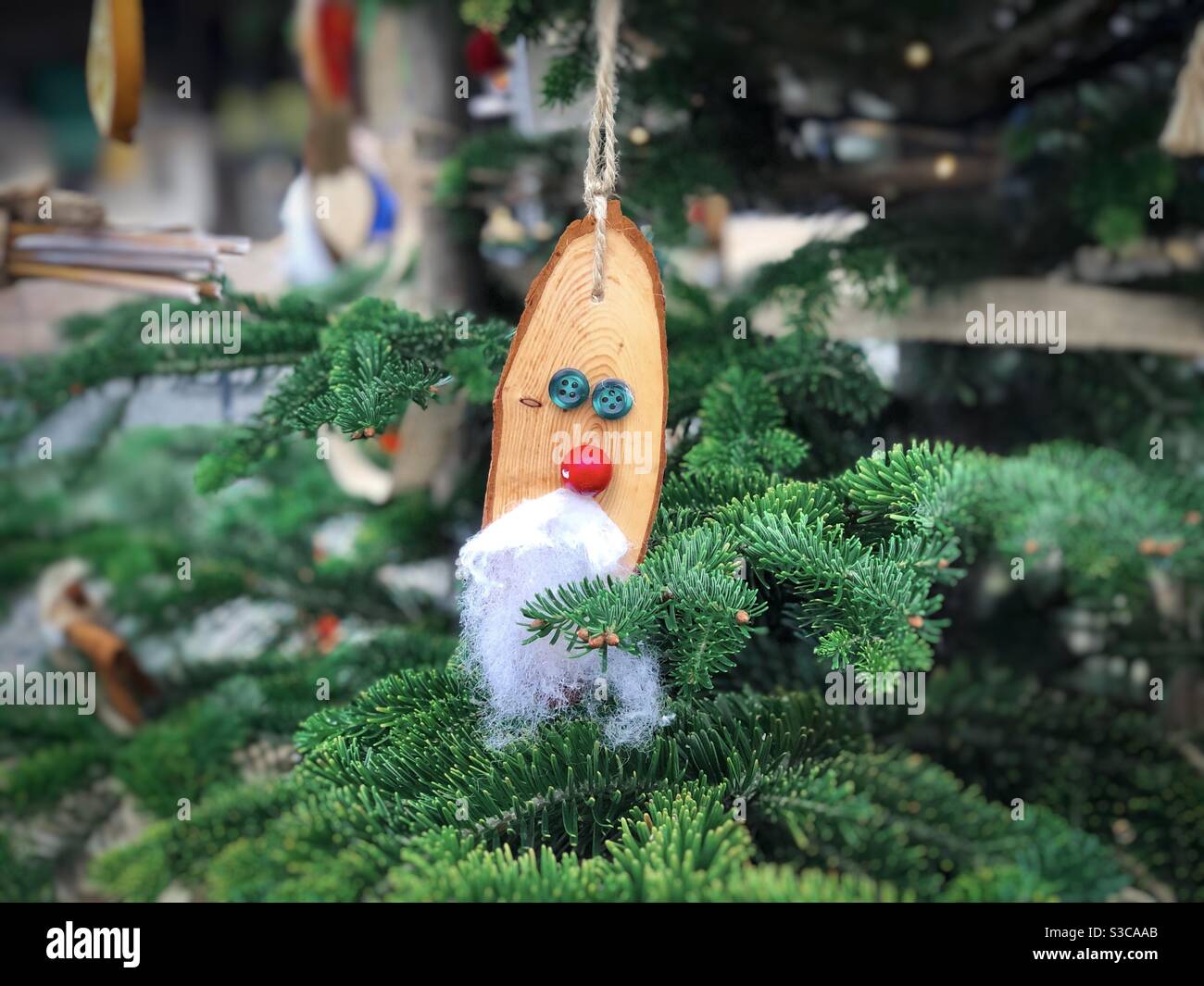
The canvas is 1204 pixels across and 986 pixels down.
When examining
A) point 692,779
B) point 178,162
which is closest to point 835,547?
point 692,779

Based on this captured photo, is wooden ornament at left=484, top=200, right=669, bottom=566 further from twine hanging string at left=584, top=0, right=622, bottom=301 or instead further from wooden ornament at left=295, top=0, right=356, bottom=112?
wooden ornament at left=295, top=0, right=356, bottom=112

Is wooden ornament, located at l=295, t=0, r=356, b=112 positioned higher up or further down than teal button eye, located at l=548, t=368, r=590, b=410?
higher up

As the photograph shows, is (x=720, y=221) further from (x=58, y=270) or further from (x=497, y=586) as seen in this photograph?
(x=497, y=586)

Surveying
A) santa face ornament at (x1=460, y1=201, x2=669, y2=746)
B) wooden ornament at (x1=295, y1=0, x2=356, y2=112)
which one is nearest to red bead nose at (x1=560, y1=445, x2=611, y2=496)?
santa face ornament at (x1=460, y1=201, x2=669, y2=746)

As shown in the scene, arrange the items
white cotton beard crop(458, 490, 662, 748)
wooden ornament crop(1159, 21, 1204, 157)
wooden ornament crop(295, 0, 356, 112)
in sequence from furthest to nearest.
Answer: wooden ornament crop(295, 0, 356, 112) < wooden ornament crop(1159, 21, 1204, 157) < white cotton beard crop(458, 490, 662, 748)

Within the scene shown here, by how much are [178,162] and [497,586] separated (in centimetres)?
140

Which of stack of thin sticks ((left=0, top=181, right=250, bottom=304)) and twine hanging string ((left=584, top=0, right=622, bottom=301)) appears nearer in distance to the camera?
twine hanging string ((left=584, top=0, right=622, bottom=301))

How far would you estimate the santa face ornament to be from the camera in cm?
49

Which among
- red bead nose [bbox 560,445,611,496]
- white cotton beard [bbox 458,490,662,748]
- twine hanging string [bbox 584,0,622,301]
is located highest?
twine hanging string [bbox 584,0,622,301]

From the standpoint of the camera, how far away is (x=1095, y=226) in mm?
863

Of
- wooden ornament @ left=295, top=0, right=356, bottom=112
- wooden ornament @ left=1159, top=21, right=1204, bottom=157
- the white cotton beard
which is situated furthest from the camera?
wooden ornament @ left=295, top=0, right=356, bottom=112

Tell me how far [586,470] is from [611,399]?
0.13 feet

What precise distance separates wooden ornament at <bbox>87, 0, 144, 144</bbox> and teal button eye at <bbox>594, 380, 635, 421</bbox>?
0.50 metres

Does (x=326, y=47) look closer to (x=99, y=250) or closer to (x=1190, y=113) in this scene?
(x=99, y=250)
